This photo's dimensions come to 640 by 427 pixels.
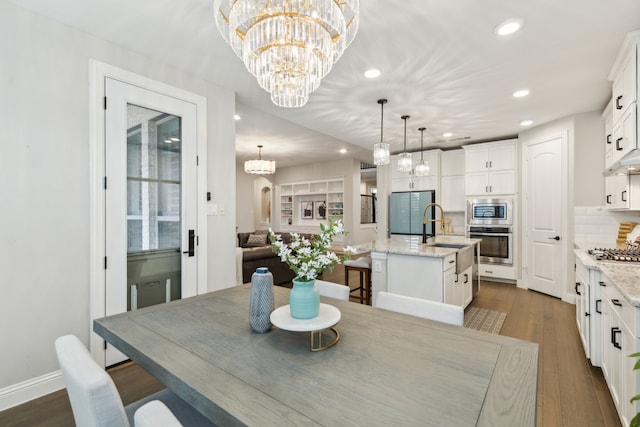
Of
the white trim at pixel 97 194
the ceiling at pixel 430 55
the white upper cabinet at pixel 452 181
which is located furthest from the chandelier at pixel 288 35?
the white upper cabinet at pixel 452 181

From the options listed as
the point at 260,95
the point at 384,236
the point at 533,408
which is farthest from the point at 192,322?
the point at 384,236

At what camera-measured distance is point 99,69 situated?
7.45 feet

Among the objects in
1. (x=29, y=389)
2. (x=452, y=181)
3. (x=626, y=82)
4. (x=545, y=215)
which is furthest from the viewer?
→ (x=452, y=181)

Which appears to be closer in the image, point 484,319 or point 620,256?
point 620,256

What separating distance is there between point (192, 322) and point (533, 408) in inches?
50.6

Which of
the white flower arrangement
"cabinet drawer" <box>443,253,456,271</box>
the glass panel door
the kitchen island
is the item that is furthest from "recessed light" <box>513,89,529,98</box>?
the glass panel door

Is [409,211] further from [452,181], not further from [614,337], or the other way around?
[614,337]

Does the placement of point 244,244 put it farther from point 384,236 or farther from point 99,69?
point 99,69

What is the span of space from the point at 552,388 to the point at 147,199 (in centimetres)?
352

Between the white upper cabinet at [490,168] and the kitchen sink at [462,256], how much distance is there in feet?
6.66

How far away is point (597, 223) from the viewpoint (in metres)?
3.83

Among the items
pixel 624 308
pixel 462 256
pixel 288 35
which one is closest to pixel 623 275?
pixel 624 308

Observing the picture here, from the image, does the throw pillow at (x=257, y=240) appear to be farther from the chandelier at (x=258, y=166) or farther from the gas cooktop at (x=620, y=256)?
the gas cooktop at (x=620, y=256)

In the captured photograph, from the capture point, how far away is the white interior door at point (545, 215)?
429 cm
